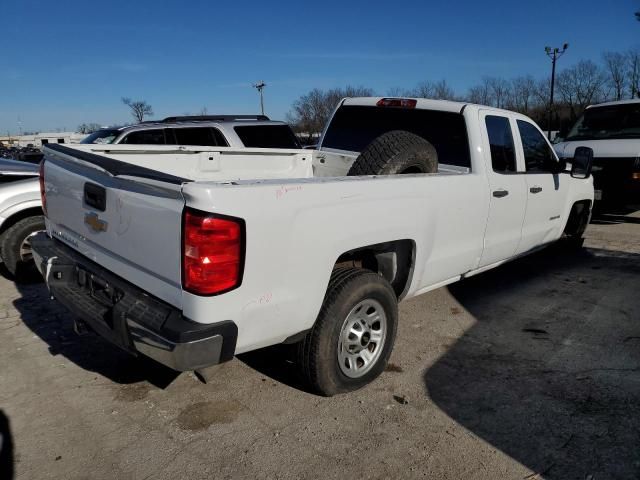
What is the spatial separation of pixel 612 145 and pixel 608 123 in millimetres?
1040

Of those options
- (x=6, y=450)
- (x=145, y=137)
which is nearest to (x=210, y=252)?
A: (x=6, y=450)

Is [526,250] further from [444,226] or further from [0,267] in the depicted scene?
[0,267]

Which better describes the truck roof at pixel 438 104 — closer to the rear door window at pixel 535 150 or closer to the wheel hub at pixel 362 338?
the rear door window at pixel 535 150

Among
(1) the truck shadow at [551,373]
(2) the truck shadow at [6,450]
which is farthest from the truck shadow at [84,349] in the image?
(1) the truck shadow at [551,373]

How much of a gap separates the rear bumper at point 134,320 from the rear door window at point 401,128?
2.72 metres

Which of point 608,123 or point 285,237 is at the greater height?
point 608,123

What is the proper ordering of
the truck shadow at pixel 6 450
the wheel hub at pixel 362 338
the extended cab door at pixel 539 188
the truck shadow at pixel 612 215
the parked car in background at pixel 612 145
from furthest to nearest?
1. the truck shadow at pixel 612 215
2. the parked car in background at pixel 612 145
3. the extended cab door at pixel 539 188
4. the wheel hub at pixel 362 338
5. the truck shadow at pixel 6 450

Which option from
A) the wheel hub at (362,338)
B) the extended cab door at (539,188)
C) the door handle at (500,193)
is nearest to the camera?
the wheel hub at (362,338)

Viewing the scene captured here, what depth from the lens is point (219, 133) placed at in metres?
7.96

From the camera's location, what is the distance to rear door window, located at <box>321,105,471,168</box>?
430 cm

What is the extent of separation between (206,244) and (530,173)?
11.9 feet

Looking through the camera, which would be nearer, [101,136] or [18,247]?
[18,247]

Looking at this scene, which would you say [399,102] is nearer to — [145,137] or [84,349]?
[84,349]

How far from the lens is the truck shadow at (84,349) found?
3.57 meters
